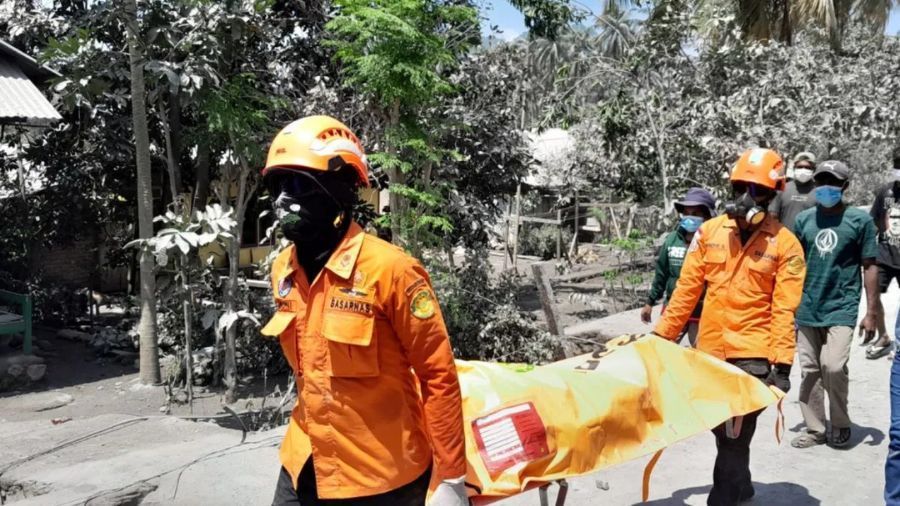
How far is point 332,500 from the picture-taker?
235cm

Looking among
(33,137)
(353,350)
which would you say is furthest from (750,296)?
(33,137)

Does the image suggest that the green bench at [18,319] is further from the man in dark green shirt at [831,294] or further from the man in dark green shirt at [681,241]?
the man in dark green shirt at [831,294]

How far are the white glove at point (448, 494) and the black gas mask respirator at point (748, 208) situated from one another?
2.47 metres

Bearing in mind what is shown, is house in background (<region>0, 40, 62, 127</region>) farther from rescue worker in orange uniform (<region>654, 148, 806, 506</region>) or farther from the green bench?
rescue worker in orange uniform (<region>654, 148, 806, 506</region>)

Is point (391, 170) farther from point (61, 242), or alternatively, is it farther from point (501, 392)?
point (61, 242)

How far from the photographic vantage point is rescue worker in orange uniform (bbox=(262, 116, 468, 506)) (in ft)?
7.44

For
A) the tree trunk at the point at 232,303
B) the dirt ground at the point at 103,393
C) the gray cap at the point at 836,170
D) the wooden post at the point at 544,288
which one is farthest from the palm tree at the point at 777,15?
the dirt ground at the point at 103,393

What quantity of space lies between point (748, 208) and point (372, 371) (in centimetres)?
256

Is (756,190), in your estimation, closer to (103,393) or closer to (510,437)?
(510,437)

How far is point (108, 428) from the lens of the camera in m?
6.00

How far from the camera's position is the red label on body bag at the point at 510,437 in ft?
10.1

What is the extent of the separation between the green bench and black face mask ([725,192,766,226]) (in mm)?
8690

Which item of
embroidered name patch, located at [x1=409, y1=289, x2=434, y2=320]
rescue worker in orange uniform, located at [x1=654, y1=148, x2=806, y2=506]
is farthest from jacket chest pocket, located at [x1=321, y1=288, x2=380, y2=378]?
rescue worker in orange uniform, located at [x1=654, y1=148, x2=806, y2=506]

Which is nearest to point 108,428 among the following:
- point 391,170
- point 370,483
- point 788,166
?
point 391,170
